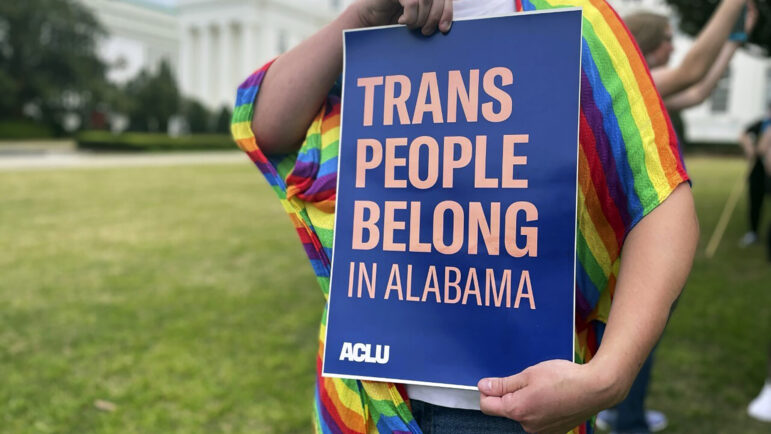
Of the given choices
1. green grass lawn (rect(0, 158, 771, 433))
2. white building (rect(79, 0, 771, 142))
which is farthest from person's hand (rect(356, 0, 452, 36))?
white building (rect(79, 0, 771, 142))

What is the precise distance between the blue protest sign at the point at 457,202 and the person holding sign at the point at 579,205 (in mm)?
47

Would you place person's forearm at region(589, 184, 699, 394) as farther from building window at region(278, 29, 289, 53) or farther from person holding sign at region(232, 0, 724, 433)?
building window at region(278, 29, 289, 53)

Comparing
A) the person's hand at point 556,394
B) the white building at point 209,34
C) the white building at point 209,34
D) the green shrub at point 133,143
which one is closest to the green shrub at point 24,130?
the green shrub at point 133,143

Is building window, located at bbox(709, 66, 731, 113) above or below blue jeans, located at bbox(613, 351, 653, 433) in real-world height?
above

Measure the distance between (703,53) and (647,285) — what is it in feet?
4.86

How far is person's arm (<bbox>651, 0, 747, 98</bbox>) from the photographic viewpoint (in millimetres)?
1855

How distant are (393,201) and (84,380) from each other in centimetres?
322

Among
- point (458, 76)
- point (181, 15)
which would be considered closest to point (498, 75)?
point (458, 76)

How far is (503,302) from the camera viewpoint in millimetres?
956

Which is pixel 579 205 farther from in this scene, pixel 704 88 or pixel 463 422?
pixel 704 88

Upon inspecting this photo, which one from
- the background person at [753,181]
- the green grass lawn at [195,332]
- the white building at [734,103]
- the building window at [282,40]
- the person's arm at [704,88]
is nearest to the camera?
the person's arm at [704,88]

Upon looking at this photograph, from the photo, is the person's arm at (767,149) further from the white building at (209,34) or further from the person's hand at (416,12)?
the white building at (209,34)

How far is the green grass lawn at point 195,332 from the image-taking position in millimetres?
3244

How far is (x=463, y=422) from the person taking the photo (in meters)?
1.05
